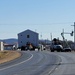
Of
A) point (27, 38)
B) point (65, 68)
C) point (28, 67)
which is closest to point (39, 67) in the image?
point (28, 67)

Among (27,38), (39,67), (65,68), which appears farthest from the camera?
(27,38)

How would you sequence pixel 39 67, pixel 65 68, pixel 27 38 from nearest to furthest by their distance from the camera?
pixel 65 68, pixel 39 67, pixel 27 38

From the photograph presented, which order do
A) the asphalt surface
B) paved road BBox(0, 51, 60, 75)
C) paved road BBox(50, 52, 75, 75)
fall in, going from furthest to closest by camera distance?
paved road BBox(0, 51, 60, 75) → the asphalt surface → paved road BBox(50, 52, 75, 75)

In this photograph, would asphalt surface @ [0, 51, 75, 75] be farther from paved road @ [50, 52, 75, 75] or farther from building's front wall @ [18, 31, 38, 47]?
building's front wall @ [18, 31, 38, 47]

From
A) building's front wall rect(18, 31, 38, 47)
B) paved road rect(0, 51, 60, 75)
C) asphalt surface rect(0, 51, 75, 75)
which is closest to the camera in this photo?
asphalt surface rect(0, 51, 75, 75)

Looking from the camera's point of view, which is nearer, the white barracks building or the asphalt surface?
the asphalt surface

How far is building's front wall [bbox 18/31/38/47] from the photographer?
149 metres

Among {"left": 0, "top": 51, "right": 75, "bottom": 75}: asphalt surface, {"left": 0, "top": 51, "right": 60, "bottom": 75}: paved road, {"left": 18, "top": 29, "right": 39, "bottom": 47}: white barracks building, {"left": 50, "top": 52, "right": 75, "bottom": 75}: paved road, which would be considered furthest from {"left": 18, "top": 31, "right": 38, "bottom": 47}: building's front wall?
{"left": 50, "top": 52, "right": 75, "bottom": 75}: paved road

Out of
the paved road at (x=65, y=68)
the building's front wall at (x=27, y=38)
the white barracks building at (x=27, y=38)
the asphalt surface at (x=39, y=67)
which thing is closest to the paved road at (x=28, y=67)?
the asphalt surface at (x=39, y=67)

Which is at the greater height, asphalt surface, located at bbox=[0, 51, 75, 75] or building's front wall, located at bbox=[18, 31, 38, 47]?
building's front wall, located at bbox=[18, 31, 38, 47]

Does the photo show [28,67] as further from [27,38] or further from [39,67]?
[27,38]

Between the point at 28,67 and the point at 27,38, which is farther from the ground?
the point at 27,38

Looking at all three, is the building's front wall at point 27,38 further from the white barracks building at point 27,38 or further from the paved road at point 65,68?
the paved road at point 65,68

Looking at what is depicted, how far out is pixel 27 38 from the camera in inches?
5940
